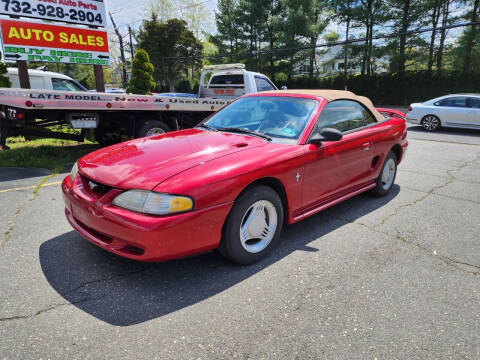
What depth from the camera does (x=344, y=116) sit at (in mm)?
4000

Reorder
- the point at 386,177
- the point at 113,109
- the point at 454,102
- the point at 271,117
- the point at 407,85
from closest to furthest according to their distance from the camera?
the point at 271,117 < the point at 386,177 < the point at 113,109 < the point at 454,102 < the point at 407,85

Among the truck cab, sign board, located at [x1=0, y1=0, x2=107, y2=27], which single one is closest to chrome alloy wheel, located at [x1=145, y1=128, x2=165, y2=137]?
sign board, located at [x1=0, y1=0, x2=107, y2=27]

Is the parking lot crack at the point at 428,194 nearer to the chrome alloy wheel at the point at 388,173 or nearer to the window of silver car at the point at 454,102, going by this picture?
the chrome alloy wheel at the point at 388,173

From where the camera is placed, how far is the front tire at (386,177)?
4621 millimetres

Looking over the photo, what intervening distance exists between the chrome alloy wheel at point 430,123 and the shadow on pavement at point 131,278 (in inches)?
424

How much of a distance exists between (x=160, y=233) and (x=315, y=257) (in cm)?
152

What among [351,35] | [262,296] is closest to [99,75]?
[262,296]

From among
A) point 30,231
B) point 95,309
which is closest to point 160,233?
→ point 95,309

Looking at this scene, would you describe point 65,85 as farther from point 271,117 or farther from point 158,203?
point 158,203

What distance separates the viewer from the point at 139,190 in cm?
248

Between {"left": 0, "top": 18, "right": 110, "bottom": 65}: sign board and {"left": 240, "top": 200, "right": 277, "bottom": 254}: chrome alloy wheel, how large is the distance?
788 cm

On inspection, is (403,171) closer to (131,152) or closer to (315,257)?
(315,257)

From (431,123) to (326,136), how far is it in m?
10.7

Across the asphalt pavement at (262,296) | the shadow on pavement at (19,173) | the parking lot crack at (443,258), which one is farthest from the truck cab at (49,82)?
the parking lot crack at (443,258)
